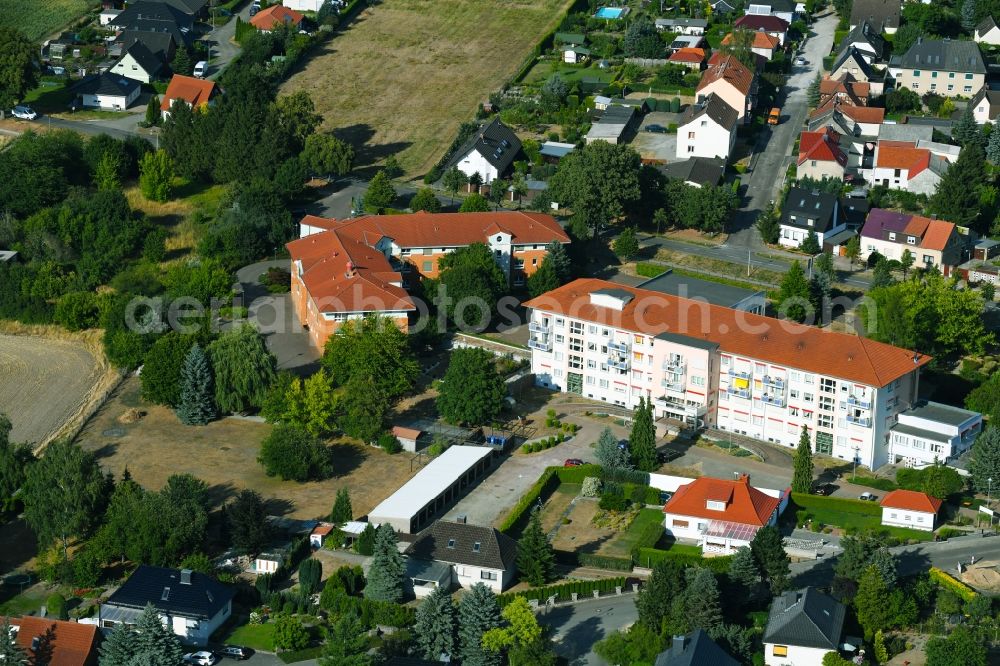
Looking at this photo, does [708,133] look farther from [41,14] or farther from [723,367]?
[41,14]

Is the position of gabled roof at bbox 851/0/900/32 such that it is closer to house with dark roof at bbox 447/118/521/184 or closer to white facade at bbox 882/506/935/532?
house with dark roof at bbox 447/118/521/184

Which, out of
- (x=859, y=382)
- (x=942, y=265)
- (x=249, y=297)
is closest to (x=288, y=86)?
(x=249, y=297)

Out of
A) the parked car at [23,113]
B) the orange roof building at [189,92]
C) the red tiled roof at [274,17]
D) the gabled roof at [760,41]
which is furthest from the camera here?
the red tiled roof at [274,17]

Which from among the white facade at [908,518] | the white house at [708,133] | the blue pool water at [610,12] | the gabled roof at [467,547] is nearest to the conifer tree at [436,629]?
the gabled roof at [467,547]

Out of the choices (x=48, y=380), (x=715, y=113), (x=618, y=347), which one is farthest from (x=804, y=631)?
(x=715, y=113)

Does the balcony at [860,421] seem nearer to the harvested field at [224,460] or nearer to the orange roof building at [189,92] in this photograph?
the harvested field at [224,460]

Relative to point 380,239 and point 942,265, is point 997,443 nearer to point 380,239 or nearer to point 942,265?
point 942,265
